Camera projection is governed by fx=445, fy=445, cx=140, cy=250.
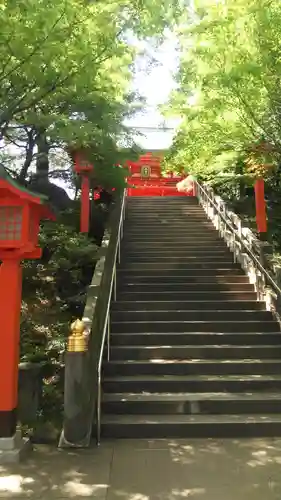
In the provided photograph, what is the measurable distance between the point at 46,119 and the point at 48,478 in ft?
16.5

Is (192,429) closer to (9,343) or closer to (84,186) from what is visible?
(9,343)

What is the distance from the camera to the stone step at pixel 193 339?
7.45 m

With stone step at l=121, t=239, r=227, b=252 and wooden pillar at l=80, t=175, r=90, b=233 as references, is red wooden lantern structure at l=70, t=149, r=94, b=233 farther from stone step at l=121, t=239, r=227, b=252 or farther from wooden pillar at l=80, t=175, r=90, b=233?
stone step at l=121, t=239, r=227, b=252

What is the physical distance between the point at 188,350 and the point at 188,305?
1475 millimetres

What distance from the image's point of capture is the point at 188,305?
8516mm

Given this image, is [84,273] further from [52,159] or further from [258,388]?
[52,159]

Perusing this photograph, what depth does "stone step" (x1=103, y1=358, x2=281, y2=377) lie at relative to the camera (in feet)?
22.2

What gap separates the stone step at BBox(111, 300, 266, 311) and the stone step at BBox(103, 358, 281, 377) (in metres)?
1.75

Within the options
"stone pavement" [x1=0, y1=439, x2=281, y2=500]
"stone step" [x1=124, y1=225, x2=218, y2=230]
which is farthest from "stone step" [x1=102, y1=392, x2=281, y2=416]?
"stone step" [x1=124, y1=225, x2=218, y2=230]

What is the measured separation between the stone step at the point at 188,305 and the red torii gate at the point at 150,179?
13266mm

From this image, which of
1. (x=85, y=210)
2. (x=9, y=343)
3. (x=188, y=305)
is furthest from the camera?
(x=85, y=210)

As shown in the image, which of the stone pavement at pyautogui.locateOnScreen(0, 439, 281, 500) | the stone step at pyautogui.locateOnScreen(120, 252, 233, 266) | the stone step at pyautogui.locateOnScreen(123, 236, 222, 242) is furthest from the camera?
the stone step at pyautogui.locateOnScreen(123, 236, 222, 242)

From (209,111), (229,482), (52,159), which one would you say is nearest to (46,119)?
(209,111)

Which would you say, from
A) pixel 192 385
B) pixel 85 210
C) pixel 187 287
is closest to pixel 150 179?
pixel 85 210
